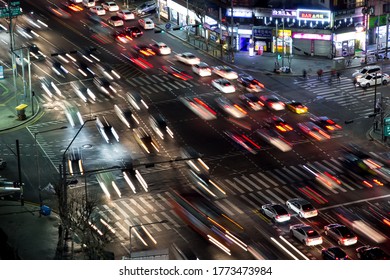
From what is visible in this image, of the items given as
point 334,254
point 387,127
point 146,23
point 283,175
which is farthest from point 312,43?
point 334,254

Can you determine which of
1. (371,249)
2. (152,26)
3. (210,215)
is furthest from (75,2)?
(371,249)

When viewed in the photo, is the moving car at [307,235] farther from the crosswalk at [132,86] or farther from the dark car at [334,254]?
the crosswalk at [132,86]

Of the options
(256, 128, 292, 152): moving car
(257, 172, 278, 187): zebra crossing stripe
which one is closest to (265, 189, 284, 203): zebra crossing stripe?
(257, 172, 278, 187): zebra crossing stripe

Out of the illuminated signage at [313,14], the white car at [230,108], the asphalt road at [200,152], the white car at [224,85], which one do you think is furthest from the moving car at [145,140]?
the illuminated signage at [313,14]

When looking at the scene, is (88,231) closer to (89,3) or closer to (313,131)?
(313,131)

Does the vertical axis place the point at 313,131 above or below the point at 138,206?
below

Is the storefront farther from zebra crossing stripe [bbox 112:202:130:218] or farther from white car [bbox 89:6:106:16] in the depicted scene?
zebra crossing stripe [bbox 112:202:130:218]
